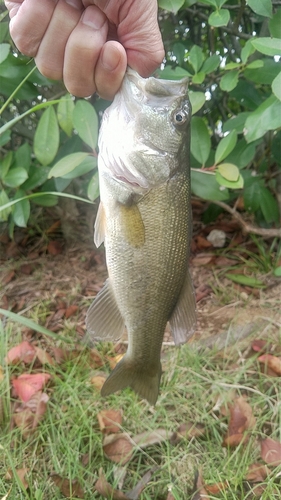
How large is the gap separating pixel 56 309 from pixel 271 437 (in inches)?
48.8

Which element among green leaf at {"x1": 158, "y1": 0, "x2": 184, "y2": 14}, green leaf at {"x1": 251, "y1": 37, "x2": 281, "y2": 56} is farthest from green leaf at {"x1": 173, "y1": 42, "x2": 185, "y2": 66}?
green leaf at {"x1": 251, "y1": 37, "x2": 281, "y2": 56}

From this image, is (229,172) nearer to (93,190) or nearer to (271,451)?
(93,190)

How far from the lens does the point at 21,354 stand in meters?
2.09

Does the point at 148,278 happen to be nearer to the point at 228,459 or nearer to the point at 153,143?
the point at 153,143

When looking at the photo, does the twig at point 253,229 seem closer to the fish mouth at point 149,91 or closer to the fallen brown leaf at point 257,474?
the fallen brown leaf at point 257,474

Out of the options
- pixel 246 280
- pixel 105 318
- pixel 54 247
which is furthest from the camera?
pixel 54 247

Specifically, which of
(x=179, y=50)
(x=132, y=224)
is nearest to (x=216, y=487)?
(x=132, y=224)

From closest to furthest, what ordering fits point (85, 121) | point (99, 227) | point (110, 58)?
point (110, 58), point (99, 227), point (85, 121)

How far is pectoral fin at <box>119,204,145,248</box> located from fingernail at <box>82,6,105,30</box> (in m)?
0.43

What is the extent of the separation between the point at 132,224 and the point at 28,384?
3.30 ft

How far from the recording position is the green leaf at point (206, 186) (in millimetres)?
2117

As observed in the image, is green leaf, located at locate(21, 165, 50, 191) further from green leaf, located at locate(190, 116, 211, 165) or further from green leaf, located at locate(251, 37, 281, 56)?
green leaf, located at locate(251, 37, 281, 56)

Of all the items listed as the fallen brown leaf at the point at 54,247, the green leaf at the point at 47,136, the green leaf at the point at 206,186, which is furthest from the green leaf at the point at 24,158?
the green leaf at the point at 206,186

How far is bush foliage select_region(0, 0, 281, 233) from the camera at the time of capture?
68.7 inches
